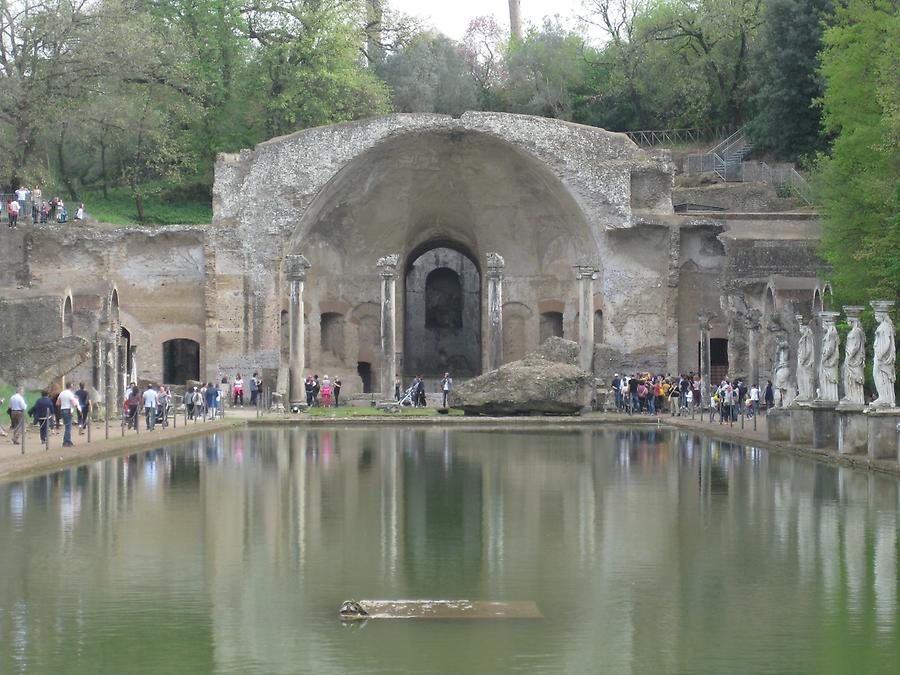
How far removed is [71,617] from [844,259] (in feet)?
100

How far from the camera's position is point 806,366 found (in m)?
29.4

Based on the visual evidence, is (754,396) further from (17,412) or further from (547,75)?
(547,75)

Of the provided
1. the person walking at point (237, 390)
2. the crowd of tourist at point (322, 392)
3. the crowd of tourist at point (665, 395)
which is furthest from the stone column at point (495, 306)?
the person walking at point (237, 390)

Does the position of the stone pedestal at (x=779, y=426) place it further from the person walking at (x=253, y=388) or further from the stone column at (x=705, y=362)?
the person walking at (x=253, y=388)

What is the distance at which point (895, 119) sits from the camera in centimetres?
3334

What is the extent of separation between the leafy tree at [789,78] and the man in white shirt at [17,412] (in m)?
33.1

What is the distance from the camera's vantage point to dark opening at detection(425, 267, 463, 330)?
215ft

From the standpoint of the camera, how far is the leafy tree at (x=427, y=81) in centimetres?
6581

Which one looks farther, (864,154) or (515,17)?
(515,17)

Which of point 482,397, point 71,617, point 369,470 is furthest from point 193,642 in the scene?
point 482,397

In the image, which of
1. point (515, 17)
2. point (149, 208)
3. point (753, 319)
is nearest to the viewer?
point (753, 319)

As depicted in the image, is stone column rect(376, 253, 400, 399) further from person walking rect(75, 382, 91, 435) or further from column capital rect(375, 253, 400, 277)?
person walking rect(75, 382, 91, 435)

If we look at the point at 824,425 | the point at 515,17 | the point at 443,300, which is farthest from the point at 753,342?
the point at 515,17

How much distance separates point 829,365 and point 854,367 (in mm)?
1829
